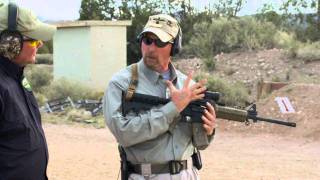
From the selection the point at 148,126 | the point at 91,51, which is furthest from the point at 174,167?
the point at 91,51

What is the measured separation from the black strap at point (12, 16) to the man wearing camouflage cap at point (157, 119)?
628 millimetres

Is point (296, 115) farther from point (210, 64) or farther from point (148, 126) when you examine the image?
point (148, 126)

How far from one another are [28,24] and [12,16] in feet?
0.30

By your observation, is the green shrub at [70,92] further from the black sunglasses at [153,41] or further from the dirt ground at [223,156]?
the black sunglasses at [153,41]

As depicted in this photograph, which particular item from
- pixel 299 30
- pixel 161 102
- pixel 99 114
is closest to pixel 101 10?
pixel 299 30

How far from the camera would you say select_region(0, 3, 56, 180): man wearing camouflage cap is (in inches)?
122

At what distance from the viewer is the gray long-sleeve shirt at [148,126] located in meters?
3.36

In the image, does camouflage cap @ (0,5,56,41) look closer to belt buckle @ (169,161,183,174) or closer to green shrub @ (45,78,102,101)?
belt buckle @ (169,161,183,174)

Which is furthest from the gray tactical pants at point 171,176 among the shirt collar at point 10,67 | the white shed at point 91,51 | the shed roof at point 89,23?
the shed roof at point 89,23

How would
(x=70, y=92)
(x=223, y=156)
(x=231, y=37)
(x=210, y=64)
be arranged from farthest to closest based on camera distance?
(x=231, y=37) < (x=210, y=64) < (x=70, y=92) < (x=223, y=156)

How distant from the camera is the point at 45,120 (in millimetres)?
16516

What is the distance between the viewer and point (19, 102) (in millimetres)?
3180

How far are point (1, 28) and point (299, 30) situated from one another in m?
30.3

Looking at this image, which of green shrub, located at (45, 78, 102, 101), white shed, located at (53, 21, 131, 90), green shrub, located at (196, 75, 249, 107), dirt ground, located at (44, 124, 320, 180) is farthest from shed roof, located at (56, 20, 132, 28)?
dirt ground, located at (44, 124, 320, 180)
